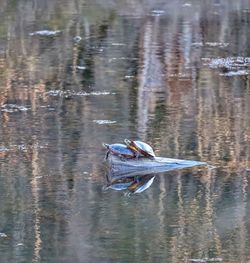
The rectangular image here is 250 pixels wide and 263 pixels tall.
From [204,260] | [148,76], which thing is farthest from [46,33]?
[204,260]

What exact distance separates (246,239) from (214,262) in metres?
0.45

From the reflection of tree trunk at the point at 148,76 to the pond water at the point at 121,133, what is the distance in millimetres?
13

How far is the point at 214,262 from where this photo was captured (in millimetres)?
5387

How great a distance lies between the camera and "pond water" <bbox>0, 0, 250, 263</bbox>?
19.1 feet

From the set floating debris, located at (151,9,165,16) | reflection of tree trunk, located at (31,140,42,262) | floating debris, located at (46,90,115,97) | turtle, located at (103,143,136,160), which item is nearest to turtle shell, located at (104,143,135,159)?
turtle, located at (103,143,136,160)

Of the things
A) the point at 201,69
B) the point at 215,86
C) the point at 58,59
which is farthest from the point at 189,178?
the point at 58,59

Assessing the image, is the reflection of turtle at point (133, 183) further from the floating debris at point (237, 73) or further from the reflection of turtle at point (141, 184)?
the floating debris at point (237, 73)

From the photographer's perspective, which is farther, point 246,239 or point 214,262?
point 246,239

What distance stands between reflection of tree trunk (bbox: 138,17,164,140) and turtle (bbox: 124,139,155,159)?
76 centimetres

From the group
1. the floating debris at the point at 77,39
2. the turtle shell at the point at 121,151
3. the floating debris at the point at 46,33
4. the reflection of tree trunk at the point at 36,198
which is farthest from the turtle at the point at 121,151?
the floating debris at the point at 46,33

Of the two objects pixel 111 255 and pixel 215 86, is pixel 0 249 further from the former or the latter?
pixel 215 86

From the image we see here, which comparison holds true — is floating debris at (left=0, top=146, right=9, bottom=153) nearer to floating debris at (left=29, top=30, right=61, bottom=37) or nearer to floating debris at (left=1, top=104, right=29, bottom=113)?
floating debris at (left=1, top=104, right=29, bottom=113)

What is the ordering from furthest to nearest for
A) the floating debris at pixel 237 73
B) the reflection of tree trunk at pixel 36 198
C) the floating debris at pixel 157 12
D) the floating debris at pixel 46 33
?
the floating debris at pixel 157 12 → the floating debris at pixel 46 33 → the floating debris at pixel 237 73 → the reflection of tree trunk at pixel 36 198

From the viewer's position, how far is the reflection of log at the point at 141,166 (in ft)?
23.5
